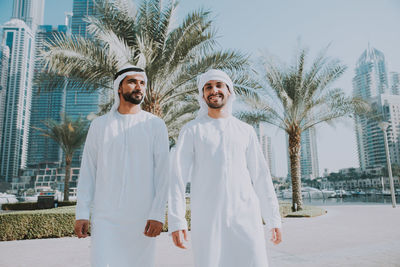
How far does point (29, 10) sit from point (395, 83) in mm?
173507

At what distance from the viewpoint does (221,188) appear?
7.05ft

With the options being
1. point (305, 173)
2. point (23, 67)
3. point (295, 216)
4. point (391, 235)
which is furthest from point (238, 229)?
point (305, 173)

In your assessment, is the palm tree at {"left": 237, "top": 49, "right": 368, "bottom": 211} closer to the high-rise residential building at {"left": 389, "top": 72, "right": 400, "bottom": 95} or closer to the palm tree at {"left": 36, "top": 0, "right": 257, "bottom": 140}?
the palm tree at {"left": 36, "top": 0, "right": 257, "bottom": 140}

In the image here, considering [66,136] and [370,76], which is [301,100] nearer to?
[66,136]

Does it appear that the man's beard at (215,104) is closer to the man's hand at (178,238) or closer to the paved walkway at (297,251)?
the man's hand at (178,238)

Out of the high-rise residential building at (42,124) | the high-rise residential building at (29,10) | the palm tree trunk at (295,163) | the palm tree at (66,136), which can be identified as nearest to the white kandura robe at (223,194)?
the palm tree trunk at (295,163)

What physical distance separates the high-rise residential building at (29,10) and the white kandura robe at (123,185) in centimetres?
15807

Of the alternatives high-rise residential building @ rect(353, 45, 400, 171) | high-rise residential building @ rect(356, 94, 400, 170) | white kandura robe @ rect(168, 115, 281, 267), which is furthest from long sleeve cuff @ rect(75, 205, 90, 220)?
high-rise residential building @ rect(353, 45, 400, 171)

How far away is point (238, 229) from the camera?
2.08 m

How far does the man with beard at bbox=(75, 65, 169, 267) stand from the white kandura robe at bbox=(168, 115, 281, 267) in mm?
202

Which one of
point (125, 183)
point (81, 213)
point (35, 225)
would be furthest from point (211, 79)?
point (35, 225)

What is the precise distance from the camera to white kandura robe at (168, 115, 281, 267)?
80.9 inches

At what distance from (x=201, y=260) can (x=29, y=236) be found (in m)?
7.58

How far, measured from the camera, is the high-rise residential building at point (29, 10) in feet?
456
